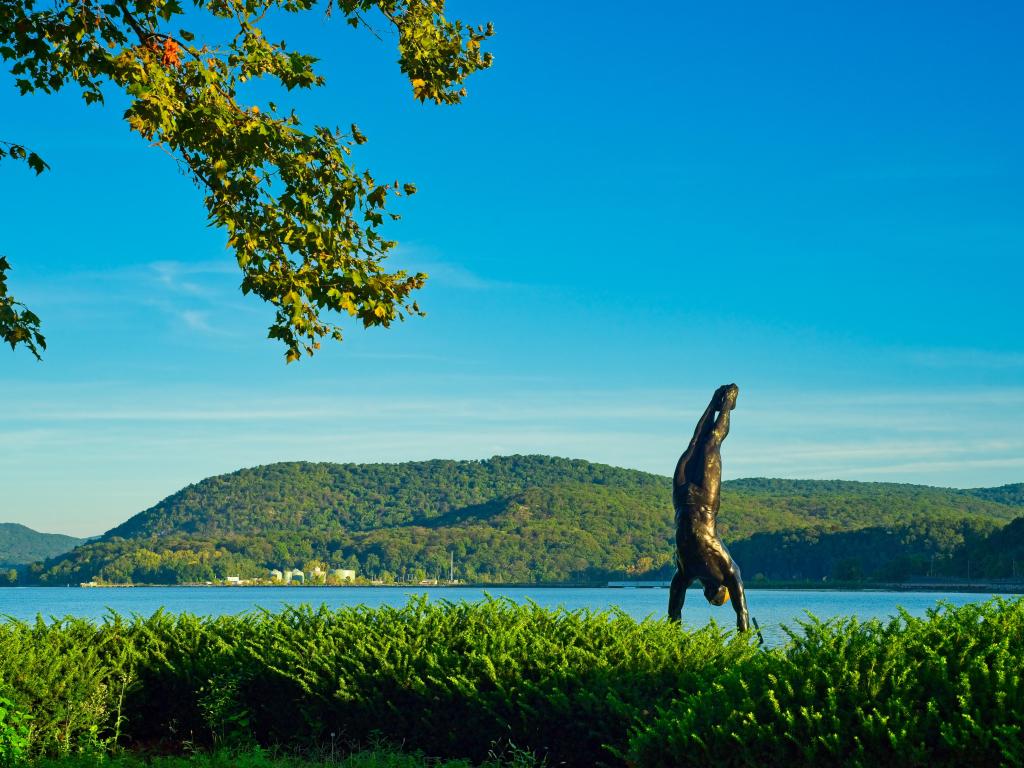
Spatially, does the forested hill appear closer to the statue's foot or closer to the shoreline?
the shoreline

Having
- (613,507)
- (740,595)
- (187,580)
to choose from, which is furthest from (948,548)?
(740,595)

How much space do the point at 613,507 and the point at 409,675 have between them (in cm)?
16874

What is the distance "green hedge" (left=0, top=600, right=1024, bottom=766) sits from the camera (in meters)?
7.26

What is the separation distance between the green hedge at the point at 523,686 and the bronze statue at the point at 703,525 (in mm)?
2782

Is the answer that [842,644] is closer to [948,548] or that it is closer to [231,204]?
[231,204]

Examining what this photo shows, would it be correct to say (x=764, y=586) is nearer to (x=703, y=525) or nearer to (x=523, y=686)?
(x=703, y=525)

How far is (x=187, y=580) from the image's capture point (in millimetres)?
169125

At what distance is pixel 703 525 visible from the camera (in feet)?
45.3

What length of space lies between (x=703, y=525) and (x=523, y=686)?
456cm

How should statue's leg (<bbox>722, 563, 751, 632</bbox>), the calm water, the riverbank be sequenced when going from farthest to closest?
the riverbank, the calm water, statue's leg (<bbox>722, 563, 751, 632</bbox>)

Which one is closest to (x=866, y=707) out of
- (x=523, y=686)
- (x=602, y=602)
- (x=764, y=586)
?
(x=523, y=686)

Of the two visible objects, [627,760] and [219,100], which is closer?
[627,760]

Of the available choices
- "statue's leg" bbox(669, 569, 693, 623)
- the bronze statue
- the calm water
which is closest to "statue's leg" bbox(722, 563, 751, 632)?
the bronze statue

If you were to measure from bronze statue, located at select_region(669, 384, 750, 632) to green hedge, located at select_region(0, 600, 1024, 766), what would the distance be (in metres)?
2.78
